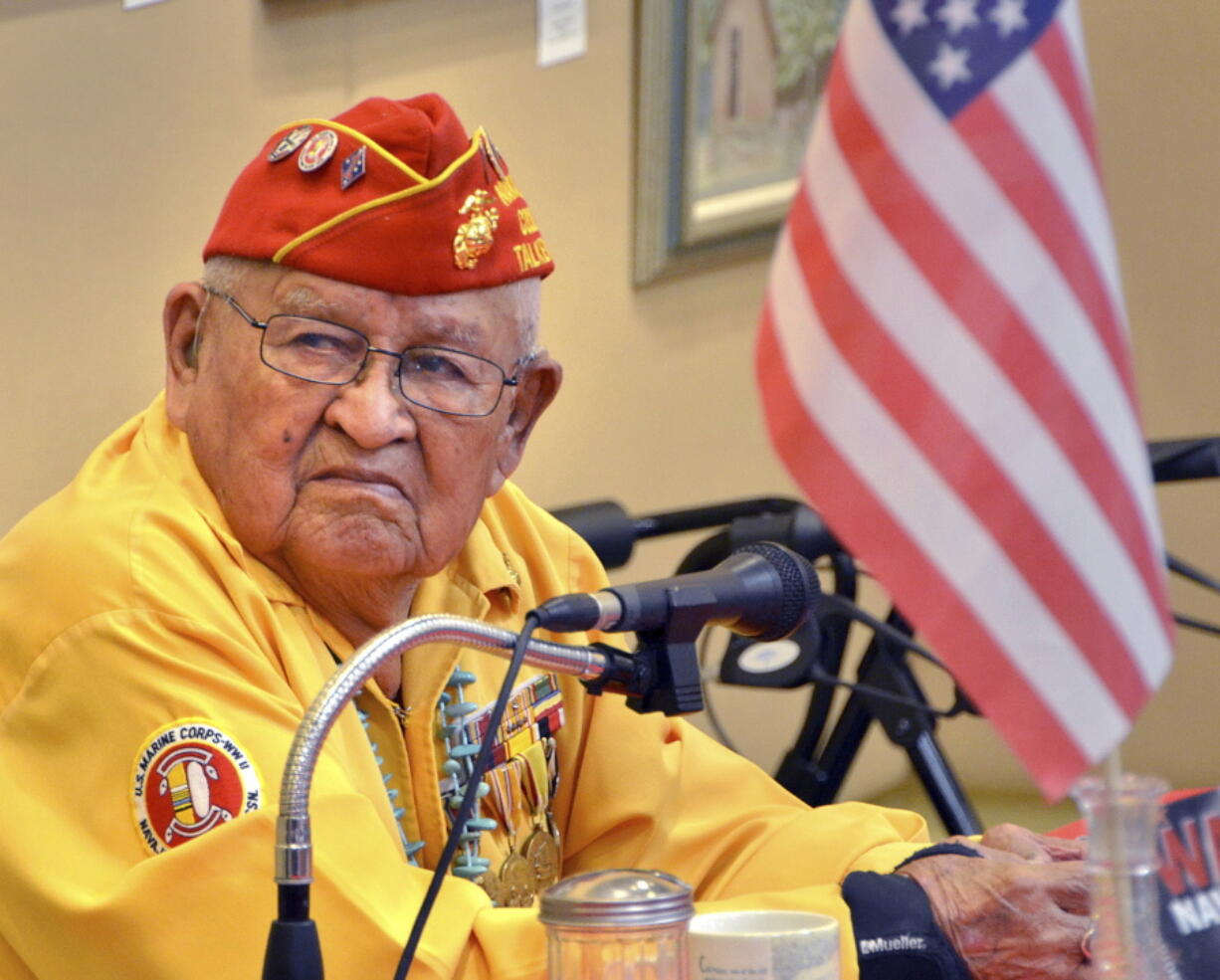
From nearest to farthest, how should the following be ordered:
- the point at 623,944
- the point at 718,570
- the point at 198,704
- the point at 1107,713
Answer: the point at 1107,713 < the point at 623,944 < the point at 718,570 < the point at 198,704

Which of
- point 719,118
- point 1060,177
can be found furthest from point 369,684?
point 719,118

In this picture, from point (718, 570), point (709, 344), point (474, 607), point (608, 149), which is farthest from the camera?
point (709, 344)

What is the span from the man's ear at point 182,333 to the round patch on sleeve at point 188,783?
45 centimetres

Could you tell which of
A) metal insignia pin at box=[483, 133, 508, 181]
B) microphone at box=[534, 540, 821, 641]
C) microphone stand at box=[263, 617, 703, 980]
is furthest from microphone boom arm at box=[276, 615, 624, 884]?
metal insignia pin at box=[483, 133, 508, 181]

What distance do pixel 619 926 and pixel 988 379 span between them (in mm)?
419

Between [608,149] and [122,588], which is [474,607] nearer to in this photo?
[122,588]

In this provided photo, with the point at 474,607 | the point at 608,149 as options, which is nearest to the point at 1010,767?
the point at 608,149

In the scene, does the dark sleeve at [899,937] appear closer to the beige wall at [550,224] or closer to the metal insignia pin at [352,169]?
the metal insignia pin at [352,169]

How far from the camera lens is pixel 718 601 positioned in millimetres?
1357

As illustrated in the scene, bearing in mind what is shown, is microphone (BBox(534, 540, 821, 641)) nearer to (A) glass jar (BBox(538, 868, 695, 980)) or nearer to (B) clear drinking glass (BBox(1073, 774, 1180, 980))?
(A) glass jar (BBox(538, 868, 695, 980))

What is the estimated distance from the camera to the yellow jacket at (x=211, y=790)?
57.7 inches

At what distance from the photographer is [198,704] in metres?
1.56

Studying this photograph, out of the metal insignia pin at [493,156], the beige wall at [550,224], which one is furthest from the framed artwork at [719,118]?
the metal insignia pin at [493,156]

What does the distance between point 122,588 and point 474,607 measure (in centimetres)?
51
